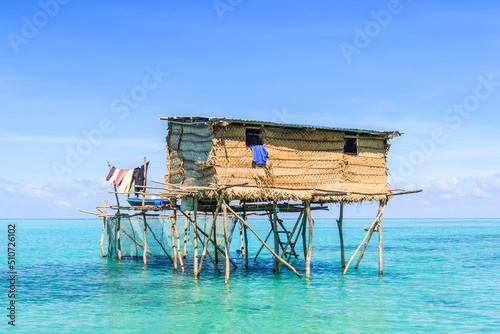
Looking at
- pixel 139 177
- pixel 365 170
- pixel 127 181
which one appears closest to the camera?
pixel 365 170

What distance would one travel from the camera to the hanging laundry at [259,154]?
819 inches

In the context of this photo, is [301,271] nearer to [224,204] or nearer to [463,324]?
[224,204]

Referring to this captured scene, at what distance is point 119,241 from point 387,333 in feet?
65.5

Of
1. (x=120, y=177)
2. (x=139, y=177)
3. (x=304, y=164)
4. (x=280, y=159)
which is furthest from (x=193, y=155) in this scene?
(x=120, y=177)

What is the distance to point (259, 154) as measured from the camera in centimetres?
2088

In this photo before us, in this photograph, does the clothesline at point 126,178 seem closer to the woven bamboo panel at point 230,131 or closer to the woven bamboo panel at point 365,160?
the woven bamboo panel at point 230,131

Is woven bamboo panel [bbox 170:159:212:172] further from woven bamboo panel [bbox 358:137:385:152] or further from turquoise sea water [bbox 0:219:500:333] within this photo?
woven bamboo panel [bbox 358:137:385:152]

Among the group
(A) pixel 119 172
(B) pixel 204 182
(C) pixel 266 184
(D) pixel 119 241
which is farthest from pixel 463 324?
(D) pixel 119 241

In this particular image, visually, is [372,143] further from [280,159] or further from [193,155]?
[193,155]

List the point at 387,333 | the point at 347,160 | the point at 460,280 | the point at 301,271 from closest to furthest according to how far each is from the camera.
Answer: the point at 387,333, the point at 347,160, the point at 460,280, the point at 301,271

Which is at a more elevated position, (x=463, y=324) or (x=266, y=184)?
(x=266, y=184)

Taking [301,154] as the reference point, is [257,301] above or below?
below

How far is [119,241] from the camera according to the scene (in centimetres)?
3095

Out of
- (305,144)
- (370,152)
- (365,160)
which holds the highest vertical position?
(305,144)
